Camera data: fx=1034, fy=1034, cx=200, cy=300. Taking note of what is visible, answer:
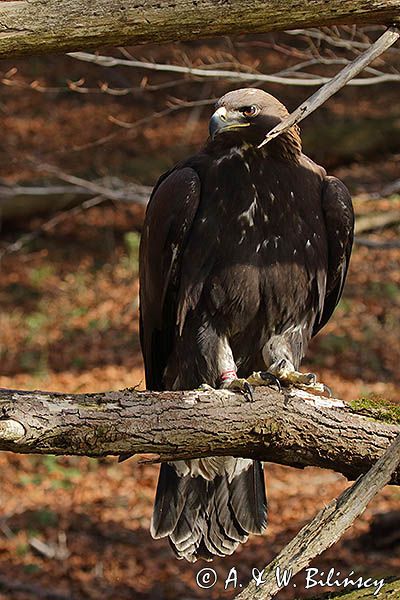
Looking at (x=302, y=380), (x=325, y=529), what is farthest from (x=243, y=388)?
(x=325, y=529)

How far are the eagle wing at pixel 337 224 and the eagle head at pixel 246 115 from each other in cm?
47

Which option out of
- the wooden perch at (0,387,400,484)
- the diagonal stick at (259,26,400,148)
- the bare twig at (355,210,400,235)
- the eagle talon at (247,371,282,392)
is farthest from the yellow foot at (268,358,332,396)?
the bare twig at (355,210,400,235)

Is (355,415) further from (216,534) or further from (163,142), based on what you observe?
(163,142)

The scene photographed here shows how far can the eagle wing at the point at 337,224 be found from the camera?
491 cm

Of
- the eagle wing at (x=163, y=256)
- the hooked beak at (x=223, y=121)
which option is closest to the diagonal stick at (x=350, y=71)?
the hooked beak at (x=223, y=121)

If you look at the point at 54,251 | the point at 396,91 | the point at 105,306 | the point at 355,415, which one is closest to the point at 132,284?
the point at 105,306

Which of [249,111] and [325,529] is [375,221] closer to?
[249,111]

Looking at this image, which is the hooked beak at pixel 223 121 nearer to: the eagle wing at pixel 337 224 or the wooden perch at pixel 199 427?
the eagle wing at pixel 337 224

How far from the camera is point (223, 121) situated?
4.56 metres

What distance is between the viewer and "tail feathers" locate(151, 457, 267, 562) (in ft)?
15.5

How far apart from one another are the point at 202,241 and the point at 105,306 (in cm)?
635

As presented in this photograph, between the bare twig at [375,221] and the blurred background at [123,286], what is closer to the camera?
the blurred background at [123,286]

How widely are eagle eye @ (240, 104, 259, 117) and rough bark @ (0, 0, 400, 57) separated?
5.01 feet

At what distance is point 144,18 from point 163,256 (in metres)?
1.92
